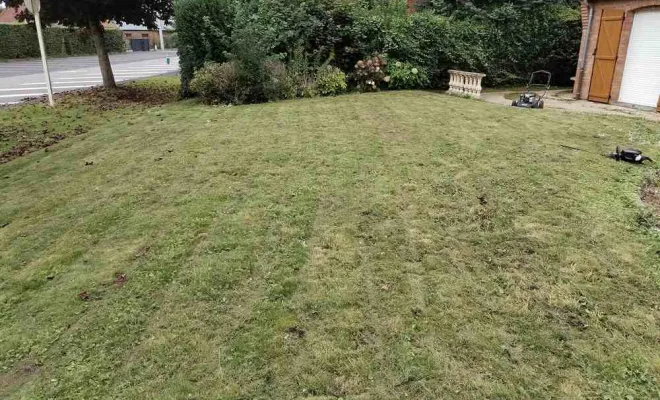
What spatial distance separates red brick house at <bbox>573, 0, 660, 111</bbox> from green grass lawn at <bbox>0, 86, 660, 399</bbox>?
231 inches

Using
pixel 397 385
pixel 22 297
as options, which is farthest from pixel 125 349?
pixel 397 385

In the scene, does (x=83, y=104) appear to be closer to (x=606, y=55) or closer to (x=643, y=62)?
(x=606, y=55)

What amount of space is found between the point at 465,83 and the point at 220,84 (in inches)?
259

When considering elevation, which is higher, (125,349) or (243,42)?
(243,42)

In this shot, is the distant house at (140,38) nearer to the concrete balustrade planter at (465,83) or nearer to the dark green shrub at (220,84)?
the dark green shrub at (220,84)

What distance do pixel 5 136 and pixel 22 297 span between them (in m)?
6.42

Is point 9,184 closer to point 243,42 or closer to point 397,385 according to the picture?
point 397,385

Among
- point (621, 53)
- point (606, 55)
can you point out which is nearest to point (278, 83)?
point (606, 55)

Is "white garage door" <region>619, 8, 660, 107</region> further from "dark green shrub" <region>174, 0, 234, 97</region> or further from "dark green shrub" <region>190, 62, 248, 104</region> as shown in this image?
"dark green shrub" <region>174, 0, 234, 97</region>

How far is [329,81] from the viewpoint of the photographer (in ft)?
39.6

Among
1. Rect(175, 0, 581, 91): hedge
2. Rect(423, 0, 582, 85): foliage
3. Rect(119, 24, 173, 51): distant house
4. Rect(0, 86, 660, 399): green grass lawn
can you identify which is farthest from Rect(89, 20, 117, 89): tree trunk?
Rect(119, 24, 173, 51): distant house

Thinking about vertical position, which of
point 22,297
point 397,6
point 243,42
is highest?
point 397,6

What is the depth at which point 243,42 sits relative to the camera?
10.4m

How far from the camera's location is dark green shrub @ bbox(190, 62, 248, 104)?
1048 centimetres
